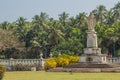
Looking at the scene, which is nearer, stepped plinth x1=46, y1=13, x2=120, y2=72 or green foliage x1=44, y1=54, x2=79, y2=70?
stepped plinth x1=46, y1=13, x2=120, y2=72

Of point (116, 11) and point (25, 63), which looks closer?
point (25, 63)

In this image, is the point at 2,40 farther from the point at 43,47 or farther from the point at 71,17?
the point at 71,17

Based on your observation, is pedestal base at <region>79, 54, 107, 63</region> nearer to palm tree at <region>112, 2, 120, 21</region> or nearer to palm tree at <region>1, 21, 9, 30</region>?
palm tree at <region>112, 2, 120, 21</region>

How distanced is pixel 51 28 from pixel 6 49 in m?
9.44

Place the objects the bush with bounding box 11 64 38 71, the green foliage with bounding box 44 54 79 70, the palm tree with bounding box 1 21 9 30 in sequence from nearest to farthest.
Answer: the green foliage with bounding box 44 54 79 70, the bush with bounding box 11 64 38 71, the palm tree with bounding box 1 21 9 30

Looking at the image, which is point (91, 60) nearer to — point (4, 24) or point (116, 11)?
point (116, 11)

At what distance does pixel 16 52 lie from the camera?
73625mm

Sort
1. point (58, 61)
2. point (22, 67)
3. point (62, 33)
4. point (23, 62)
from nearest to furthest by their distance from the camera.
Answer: point (58, 61), point (22, 67), point (23, 62), point (62, 33)

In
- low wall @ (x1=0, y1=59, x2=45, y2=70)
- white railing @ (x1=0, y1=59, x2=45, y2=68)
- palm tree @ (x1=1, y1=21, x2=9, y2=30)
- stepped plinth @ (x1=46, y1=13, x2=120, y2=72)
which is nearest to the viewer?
stepped plinth @ (x1=46, y1=13, x2=120, y2=72)

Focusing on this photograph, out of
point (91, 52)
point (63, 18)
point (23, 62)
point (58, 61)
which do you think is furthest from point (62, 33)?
point (91, 52)

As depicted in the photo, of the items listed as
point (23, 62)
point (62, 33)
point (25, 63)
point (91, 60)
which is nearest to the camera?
point (91, 60)

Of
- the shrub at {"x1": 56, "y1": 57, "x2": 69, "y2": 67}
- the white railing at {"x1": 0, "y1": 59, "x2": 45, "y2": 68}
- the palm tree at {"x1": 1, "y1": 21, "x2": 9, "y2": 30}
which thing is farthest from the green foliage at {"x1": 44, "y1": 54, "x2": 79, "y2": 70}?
the palm tree at {"x1": 1, "y1": 21, "x2": 9, "y2": 30}

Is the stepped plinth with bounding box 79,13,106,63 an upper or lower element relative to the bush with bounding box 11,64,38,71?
upper

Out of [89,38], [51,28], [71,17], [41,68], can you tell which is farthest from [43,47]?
[89,38]
